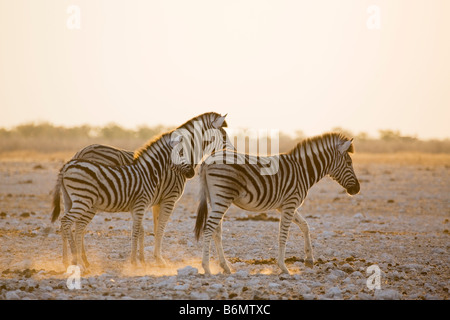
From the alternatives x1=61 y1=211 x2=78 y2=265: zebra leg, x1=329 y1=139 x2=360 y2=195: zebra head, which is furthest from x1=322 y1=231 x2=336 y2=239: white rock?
x1=61 y1=211 x2=78 y2=265: zebra leg

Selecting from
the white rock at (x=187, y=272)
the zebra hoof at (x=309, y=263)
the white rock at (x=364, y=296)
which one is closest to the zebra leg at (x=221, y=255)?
the white rock at (x=187, y=272)

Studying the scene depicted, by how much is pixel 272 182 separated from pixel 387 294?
2.40 m

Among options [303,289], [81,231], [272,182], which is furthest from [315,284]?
[81,231]

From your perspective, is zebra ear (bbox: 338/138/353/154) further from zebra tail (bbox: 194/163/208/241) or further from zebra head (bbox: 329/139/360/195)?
zebra tail (bbox: 194/163/208/241)

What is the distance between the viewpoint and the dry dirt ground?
26.4 ft

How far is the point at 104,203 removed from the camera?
30.4ft

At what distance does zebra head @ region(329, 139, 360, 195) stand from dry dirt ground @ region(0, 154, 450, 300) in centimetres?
123

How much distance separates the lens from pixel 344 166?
417 inches

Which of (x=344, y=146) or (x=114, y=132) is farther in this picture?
(x=114, y=132)

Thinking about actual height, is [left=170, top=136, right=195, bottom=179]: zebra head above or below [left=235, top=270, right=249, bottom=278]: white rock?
above

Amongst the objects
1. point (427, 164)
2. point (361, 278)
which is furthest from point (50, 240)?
point (427, 164)

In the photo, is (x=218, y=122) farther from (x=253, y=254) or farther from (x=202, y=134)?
(x=253, y=254)

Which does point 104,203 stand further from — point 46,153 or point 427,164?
point 46,153

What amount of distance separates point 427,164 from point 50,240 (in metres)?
23.4
